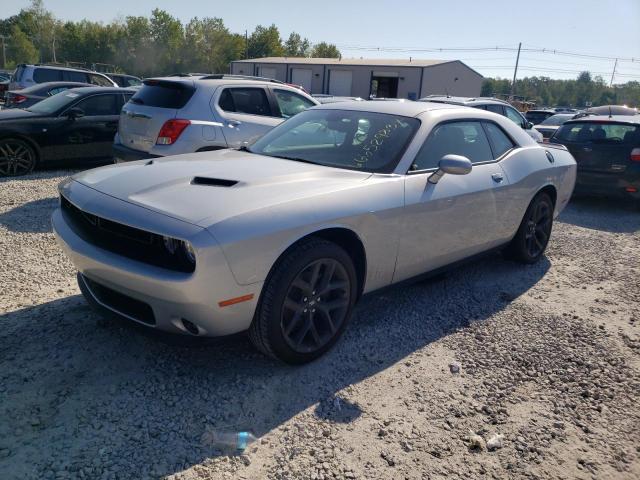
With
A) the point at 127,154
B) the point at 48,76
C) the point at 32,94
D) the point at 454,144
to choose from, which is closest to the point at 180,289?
the point at 454,144

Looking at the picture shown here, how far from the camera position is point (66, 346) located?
3203mm

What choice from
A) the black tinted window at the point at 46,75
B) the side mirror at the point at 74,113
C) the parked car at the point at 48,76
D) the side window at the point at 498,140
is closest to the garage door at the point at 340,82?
the parked car at the point at 48,76

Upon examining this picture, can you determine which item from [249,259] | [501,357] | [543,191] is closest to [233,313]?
[249,259]

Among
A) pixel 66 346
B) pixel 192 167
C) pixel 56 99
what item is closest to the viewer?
pixel 66 346

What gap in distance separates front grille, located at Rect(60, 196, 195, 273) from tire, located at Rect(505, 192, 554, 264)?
3539mm

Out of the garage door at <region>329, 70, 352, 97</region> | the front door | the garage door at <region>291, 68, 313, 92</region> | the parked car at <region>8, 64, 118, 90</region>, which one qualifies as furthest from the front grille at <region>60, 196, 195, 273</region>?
the garage door at <region>291, 68, 313, 92</region>

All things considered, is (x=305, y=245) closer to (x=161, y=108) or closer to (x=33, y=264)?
(x=33, y=264)

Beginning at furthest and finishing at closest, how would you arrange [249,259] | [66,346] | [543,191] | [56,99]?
[56,99]
[543,191]
[66,346]
[249,259]

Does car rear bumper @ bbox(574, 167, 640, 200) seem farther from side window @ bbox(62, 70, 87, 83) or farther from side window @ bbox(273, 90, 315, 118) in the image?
side window @ bbox(62, 70, 87, 83)

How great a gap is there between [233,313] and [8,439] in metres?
1.16

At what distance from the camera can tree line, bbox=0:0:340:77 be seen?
3130 inches

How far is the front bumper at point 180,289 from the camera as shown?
8.21 feet

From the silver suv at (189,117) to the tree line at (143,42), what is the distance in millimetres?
76518

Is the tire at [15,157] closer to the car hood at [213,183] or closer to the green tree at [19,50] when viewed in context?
the car hood at [213,183]
